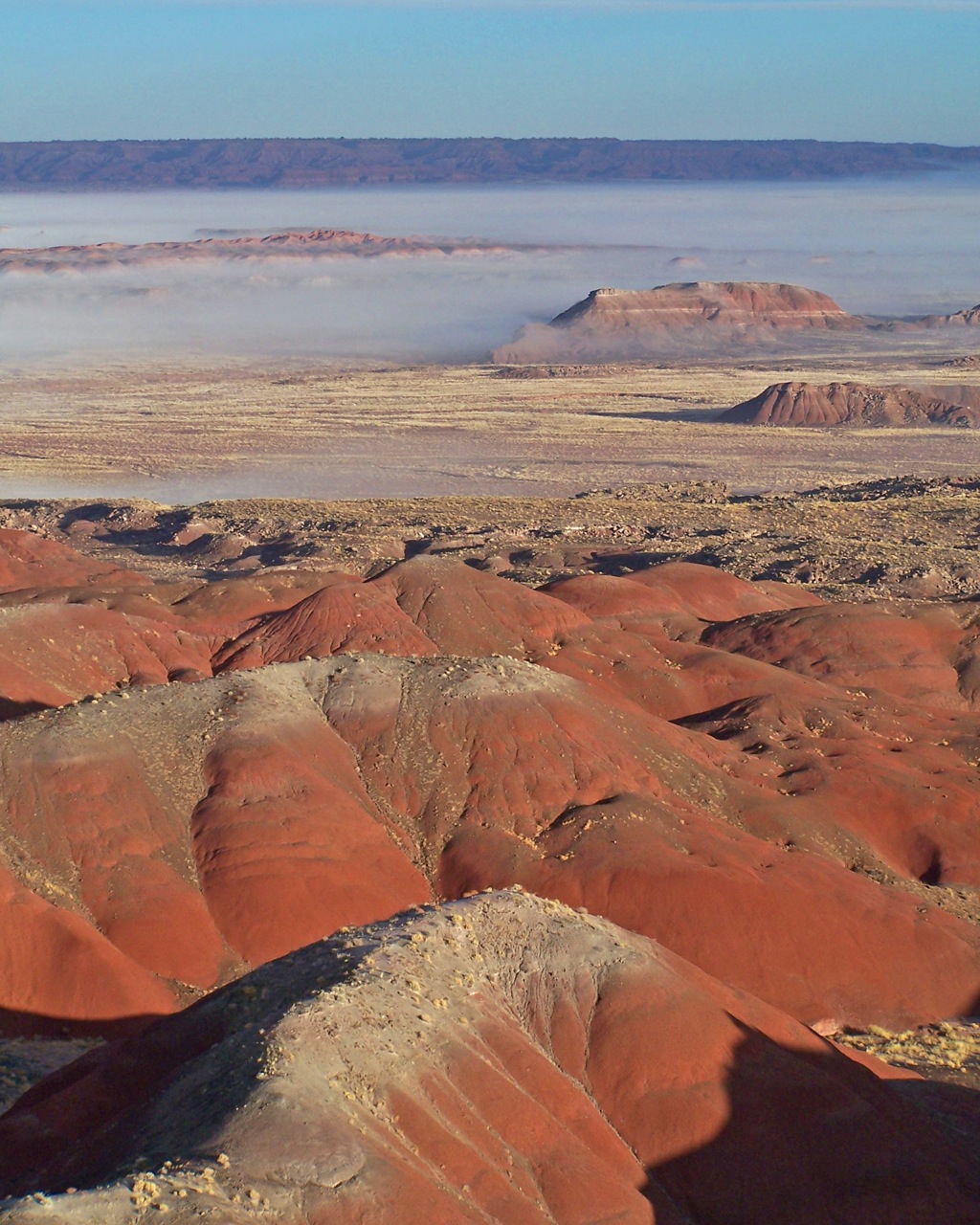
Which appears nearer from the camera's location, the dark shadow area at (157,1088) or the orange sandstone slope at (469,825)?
the dark shadow area at (157,1088)

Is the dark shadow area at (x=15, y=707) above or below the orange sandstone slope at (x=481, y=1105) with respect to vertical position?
below

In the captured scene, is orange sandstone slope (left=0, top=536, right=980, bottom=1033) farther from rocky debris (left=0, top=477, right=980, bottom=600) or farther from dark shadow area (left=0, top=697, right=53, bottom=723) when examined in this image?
rocky debris (left=0, top=477, right=980, bottom=600)

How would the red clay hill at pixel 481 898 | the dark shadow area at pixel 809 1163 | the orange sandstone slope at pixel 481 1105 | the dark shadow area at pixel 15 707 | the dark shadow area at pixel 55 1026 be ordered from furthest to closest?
the dark shadow area at pixel 15 707 → the dark shadow area at pixel 55 1026 → the dark shadow area at pixel 809 1163 → the red clay hill at pixel 481 898 → the orange sandstone slope at pixel 481 1105

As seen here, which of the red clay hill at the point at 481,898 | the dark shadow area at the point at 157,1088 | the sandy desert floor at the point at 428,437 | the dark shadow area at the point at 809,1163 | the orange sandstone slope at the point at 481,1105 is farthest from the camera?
the sandy desert floor at the point at 428,437

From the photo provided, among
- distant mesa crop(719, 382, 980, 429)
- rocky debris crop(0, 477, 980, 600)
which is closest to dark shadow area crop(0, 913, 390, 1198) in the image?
rocky debris crop(0, 477, 980, 600)

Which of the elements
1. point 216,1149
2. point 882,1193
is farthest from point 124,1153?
point 882,1193

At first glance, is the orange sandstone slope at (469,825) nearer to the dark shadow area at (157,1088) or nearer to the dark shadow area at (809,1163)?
the dark shadow area at (157,1088)

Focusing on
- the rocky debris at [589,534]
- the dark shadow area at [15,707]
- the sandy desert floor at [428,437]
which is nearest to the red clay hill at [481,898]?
the dark shadow area at [15,707]

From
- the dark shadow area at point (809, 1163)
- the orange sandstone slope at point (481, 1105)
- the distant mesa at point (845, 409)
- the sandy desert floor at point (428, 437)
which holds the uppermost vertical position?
the orange sandstone slope at point (481, 1105)
